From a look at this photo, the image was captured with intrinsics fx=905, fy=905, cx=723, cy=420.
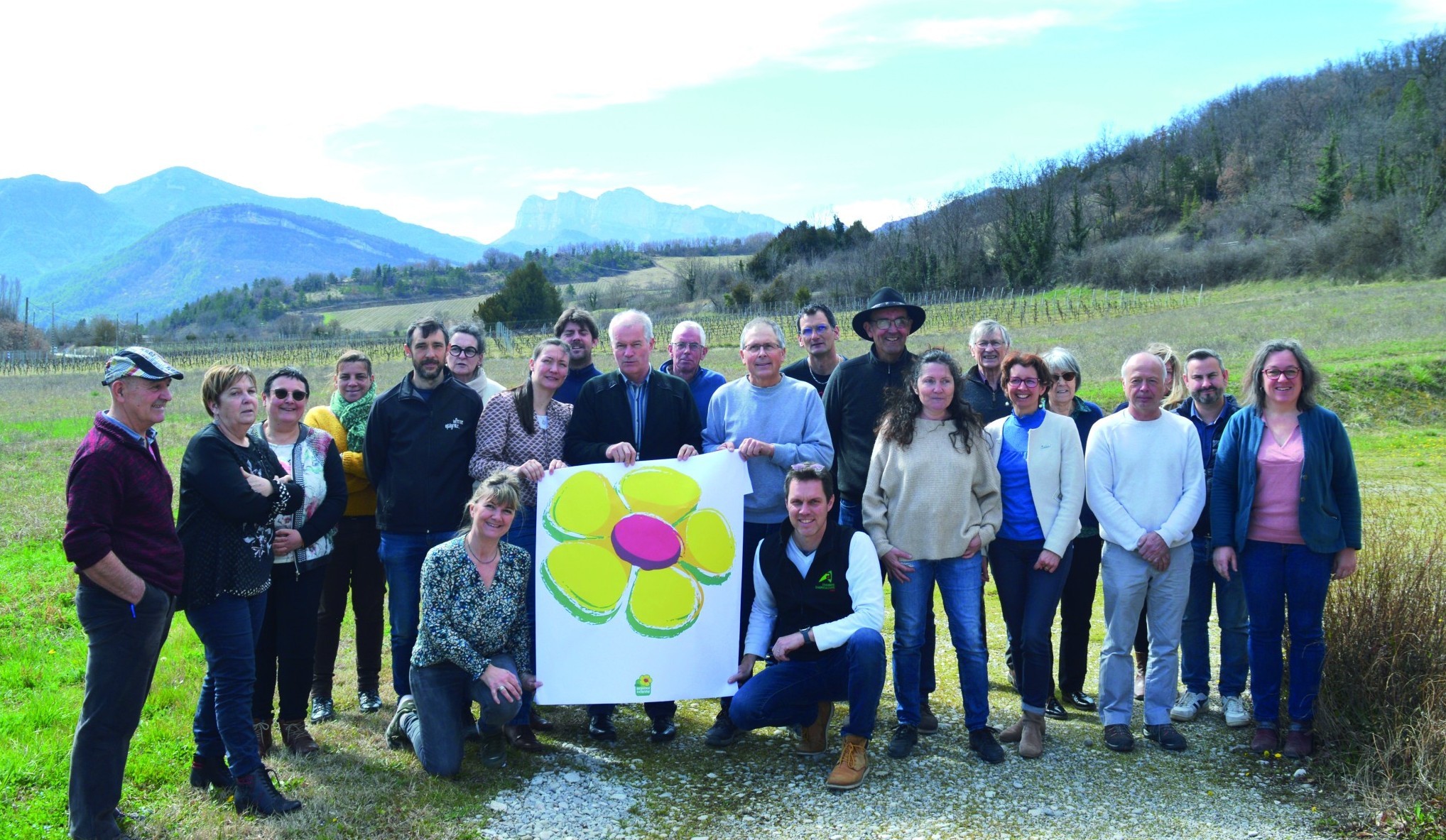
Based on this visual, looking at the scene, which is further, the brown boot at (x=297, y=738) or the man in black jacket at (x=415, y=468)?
the man in black jacket at (x=415, y=468)

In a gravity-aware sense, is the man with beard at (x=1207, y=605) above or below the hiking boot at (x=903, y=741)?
above

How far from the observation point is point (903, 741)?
498 centimetres

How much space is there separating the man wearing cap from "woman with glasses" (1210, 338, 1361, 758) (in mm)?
5308

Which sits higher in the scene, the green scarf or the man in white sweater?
the green scarf

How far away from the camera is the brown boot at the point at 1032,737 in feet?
16.1

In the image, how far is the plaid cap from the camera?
12.6 ft

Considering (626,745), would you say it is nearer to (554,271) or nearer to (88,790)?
(88,790)

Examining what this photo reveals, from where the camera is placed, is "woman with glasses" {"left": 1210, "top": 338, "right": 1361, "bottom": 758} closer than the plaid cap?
No

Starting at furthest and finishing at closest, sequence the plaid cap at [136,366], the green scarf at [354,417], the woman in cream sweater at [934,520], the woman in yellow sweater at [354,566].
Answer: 1. the green scarf at [354,417]
2. the woman in yellow sweater at [354,566]
3. the woman in cream sweater at [934,520]
4. the plaid cap at [136,366]

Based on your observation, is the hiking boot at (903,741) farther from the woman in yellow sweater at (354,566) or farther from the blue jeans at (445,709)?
the woman in yellow sweater at (354,566)

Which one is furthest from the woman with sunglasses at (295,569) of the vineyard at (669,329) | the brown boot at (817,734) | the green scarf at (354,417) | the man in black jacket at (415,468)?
the vineyard at (669,329)

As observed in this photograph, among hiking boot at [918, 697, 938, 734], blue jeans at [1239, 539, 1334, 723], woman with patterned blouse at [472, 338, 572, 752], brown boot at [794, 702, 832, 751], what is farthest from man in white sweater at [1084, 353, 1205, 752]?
woman with patterned blouse at [472, 338, 572, 752]

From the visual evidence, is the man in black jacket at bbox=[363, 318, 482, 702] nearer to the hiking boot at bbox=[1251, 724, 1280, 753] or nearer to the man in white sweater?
the man in white sweater

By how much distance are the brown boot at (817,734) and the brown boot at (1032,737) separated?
41.7 inches
